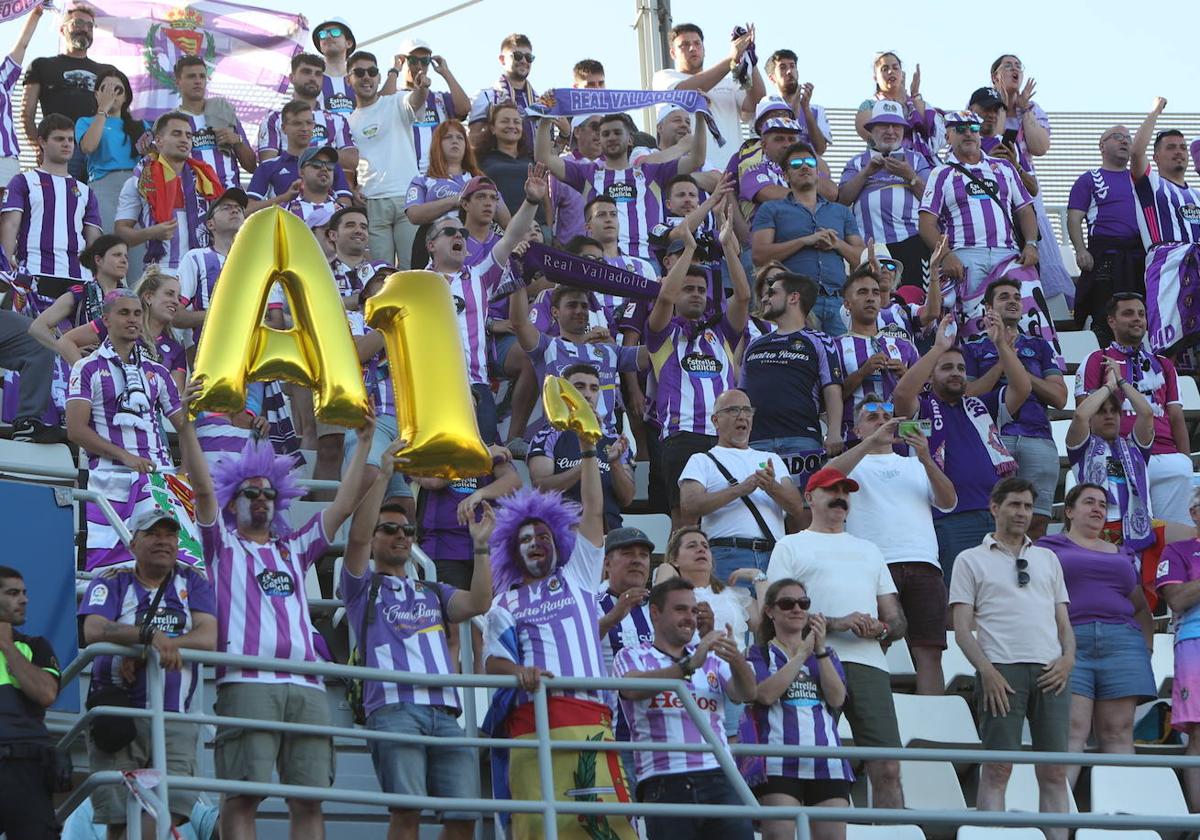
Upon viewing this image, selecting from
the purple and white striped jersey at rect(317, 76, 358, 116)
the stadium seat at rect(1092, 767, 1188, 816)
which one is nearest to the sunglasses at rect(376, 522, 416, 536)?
the stadium seat at rect(1092, 767, 1188, 816)

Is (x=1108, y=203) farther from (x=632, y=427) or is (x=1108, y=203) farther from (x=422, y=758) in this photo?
(x=422, y=758)

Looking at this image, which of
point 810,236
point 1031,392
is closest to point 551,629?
point 1031,392

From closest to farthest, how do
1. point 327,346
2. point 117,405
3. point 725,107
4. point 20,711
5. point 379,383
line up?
point 327,346 → point 20,711 → point 117,405 → point 379,383 → point 725,107

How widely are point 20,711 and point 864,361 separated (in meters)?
5.09

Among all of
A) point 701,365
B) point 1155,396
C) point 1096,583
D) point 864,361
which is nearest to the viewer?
point 1096,583

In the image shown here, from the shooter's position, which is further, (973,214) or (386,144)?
(386,144)

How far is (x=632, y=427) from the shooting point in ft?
37.2

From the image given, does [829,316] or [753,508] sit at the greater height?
[829,316]

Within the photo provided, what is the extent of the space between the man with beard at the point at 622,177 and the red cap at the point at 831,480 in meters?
3.34

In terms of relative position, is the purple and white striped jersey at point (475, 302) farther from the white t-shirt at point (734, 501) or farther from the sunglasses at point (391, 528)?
the sunglasses at point (391, 528)

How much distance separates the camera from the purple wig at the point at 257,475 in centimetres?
798

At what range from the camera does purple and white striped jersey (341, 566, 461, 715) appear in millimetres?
7867

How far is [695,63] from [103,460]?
22.4 feet

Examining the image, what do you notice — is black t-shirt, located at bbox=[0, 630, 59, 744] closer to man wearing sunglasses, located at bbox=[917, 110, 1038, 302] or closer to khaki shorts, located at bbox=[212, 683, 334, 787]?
khaki shorts, located at bbox=[212, 683, 334, 787]
